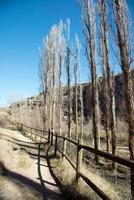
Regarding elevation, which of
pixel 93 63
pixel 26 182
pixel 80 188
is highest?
pixel 93 63

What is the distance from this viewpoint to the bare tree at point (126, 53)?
11109 millimetres

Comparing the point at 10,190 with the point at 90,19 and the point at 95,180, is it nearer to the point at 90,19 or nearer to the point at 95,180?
the point at 95,180

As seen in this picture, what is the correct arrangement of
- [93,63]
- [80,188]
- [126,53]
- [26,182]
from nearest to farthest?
[80,188] → [26,182] → [126,53] → [93,63]

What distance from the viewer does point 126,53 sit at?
1205cm

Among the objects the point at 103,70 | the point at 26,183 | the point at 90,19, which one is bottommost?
the point at 26,183

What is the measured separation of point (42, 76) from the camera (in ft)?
124

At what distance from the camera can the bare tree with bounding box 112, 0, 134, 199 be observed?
11.1 m

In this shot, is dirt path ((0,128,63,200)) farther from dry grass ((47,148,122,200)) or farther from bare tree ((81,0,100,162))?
bare tree ((81,0,100,162))

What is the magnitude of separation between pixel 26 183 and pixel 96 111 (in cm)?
1144

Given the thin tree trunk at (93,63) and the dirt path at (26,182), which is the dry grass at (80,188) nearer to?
the dirt path at (26,182)

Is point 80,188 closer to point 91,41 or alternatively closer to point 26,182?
point 26,182

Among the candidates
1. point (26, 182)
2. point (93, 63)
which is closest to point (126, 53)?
point (26, 182)

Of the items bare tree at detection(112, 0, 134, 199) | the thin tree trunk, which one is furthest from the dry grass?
the thin tree trunk

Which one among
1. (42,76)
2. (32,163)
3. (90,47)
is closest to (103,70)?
(90,47)
